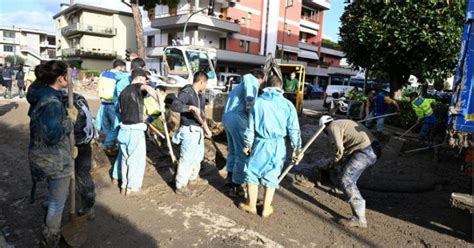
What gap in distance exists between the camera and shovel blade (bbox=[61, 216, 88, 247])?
328 cm

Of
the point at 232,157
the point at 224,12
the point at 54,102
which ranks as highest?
the point at 224,12

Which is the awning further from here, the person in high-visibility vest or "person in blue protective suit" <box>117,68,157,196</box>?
"person in blue protective suit" <box>117,68,157,196</box>

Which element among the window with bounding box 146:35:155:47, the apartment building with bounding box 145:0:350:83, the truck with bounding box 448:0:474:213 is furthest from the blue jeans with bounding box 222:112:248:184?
the window with bounding box 146:35:155:47

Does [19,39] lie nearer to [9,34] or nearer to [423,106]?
[9,34]

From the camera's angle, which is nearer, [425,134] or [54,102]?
[54,102]

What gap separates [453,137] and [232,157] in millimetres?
2809

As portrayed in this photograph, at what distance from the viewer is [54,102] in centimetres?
290

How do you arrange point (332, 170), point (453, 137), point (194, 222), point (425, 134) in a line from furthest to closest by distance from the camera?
point (425, 134) → point (332, 170) → point (453, 137) → point (194, 222)

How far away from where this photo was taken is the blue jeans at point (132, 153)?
14.7 ft

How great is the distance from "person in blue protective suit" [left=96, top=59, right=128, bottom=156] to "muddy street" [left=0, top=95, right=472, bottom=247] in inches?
21.1

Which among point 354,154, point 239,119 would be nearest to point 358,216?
point 354,154

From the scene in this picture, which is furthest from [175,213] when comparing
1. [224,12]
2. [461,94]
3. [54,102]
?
[224,12]

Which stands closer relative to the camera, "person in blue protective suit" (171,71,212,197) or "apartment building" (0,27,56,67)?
"person in blue protective suit" (171,71,212,197)

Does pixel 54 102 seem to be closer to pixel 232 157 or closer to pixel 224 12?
pixel 232 157
